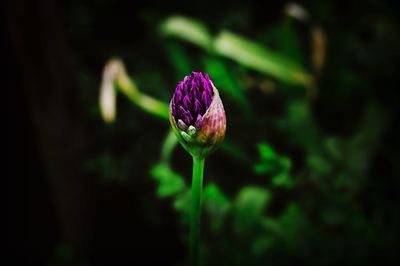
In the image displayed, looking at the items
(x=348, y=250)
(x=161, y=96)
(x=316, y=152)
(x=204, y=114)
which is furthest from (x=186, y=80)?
(x=161, y=96)

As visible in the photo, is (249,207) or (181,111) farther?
(249,207)

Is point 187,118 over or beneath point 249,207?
beneath

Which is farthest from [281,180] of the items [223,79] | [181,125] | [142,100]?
[142,100]

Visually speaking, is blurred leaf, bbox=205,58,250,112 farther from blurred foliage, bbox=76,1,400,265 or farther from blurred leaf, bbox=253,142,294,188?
blurred leaf, bbox=253,142,294,188

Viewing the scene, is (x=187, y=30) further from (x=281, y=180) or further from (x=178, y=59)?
(x=281, y=180)

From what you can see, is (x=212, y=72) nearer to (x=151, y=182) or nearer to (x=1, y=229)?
(x=151, y=182)
